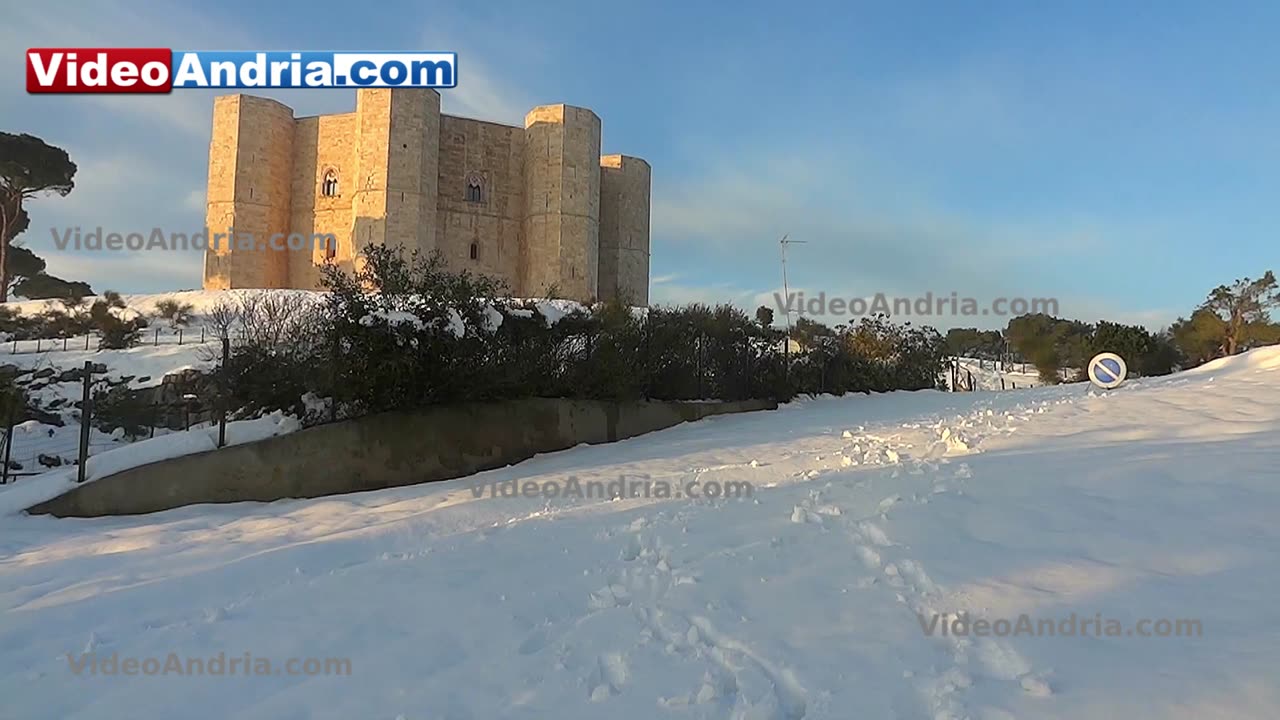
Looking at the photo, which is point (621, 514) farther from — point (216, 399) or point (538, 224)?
point (538, 224)

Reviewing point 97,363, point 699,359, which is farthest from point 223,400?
point 97,363

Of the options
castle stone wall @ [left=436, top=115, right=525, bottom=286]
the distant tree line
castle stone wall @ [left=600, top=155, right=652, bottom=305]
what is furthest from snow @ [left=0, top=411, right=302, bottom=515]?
castle stone wall @ [left=600, top=155, right=652, bottom=305]

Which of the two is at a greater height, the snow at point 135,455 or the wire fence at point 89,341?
the wire fence at point 89,341

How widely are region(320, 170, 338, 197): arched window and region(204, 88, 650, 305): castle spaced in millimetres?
73

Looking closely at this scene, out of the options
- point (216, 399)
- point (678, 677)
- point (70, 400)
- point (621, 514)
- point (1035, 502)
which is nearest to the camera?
point (678, 677)

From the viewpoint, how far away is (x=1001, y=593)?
12.7 ft

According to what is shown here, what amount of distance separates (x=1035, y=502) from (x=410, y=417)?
677 cm

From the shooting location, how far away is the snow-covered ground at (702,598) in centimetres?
311

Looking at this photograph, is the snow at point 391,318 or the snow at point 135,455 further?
the snow at point 391,318

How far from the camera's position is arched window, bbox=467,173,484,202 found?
43.8 metres

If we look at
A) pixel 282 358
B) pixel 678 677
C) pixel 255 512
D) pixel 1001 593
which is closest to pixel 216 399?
pixel 282 358

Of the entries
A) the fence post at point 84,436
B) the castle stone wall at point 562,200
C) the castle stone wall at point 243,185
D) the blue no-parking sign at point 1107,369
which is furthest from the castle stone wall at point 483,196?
the fence post at point 84,436

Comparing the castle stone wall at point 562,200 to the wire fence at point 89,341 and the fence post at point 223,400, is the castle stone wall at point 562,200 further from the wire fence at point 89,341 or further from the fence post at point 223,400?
the fence post at point 223,400

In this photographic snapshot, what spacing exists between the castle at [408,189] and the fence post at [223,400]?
3245 centimetres
